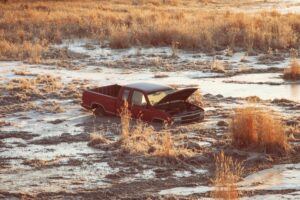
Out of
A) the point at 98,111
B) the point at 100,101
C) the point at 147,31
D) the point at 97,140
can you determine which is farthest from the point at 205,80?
the point at 97,140

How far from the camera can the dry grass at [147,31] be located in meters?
32.8

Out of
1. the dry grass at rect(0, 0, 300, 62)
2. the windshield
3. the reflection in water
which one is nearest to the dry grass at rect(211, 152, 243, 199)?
the windshield

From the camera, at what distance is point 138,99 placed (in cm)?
1805

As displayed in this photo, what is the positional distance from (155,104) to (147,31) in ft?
57.3

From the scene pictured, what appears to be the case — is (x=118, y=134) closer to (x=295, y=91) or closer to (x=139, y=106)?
(x=139, y=106)

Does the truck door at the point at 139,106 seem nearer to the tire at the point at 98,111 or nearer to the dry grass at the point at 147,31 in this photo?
the tire at the point at 98,111

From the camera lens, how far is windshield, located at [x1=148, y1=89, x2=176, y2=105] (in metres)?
17.9

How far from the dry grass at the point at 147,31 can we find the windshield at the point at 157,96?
13.4 meters

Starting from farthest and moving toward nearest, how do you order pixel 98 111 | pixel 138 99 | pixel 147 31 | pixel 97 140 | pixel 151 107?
pixel 147 31 < pixel 98 111 < pixel 138 99 < pixel 151 107 < pixel 97 140

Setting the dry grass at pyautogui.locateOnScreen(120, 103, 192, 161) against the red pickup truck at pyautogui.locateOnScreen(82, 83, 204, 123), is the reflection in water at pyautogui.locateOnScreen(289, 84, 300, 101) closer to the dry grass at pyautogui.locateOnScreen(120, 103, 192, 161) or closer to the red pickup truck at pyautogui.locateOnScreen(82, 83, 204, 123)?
the red pickup truck at pyautogui.locateOnScreen(82, 83, 204, 123)

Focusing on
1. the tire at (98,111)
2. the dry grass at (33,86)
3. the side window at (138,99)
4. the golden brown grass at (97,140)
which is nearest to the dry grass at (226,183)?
the golden brown grass at (97,140)

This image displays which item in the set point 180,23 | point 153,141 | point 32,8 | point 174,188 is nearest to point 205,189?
point 174,188

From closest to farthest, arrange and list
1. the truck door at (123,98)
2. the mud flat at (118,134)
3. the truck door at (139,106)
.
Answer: the mud flat at (118,134)
the truck door at (139,106)
the truck door at (123,98)

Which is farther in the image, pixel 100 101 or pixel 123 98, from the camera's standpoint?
pixel 100 101
